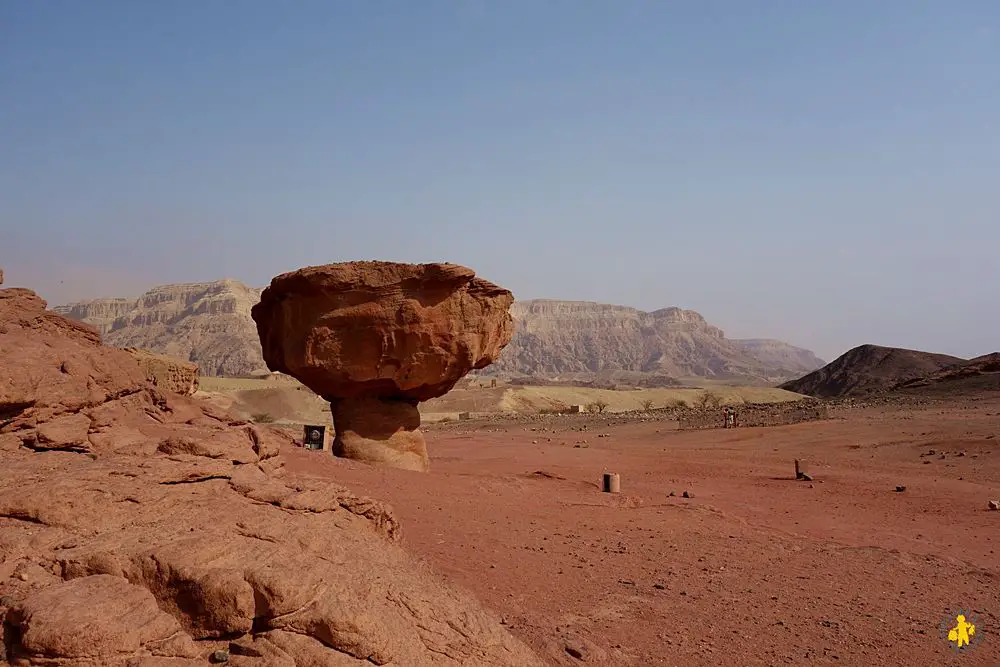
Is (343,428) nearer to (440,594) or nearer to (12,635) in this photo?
(440,594)

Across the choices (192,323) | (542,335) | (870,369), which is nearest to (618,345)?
(542,335)

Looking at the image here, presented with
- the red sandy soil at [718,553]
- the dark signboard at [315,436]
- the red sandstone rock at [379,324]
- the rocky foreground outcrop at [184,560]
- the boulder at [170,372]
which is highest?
the red sandstone rock at [379,324]

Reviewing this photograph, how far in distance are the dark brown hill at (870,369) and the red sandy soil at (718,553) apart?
41.0 metres

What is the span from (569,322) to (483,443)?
153 meters

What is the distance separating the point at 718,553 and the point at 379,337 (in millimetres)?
6439

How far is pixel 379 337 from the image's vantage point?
469 inches

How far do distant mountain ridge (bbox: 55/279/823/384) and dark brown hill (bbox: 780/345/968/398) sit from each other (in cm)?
6168

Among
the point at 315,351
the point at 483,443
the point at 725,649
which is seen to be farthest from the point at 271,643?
the point at 483,443

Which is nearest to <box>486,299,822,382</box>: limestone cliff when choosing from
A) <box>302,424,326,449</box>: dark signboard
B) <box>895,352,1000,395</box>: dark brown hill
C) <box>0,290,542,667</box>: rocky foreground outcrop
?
<box>895,352,1000,395</box>: dark brown hill

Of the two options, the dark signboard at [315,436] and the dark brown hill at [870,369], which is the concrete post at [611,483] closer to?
the dark signboard at [315,436]

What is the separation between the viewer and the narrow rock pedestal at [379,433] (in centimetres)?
1209

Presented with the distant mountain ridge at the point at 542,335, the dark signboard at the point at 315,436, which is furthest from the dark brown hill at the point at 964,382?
the distant mountain ridge at the point at 542,335

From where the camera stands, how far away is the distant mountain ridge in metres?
115

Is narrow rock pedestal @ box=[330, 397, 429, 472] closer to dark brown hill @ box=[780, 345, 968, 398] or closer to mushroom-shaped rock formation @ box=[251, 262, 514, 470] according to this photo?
mushroom-shaped rock formation @ box=[251, 262, 514, 470]
